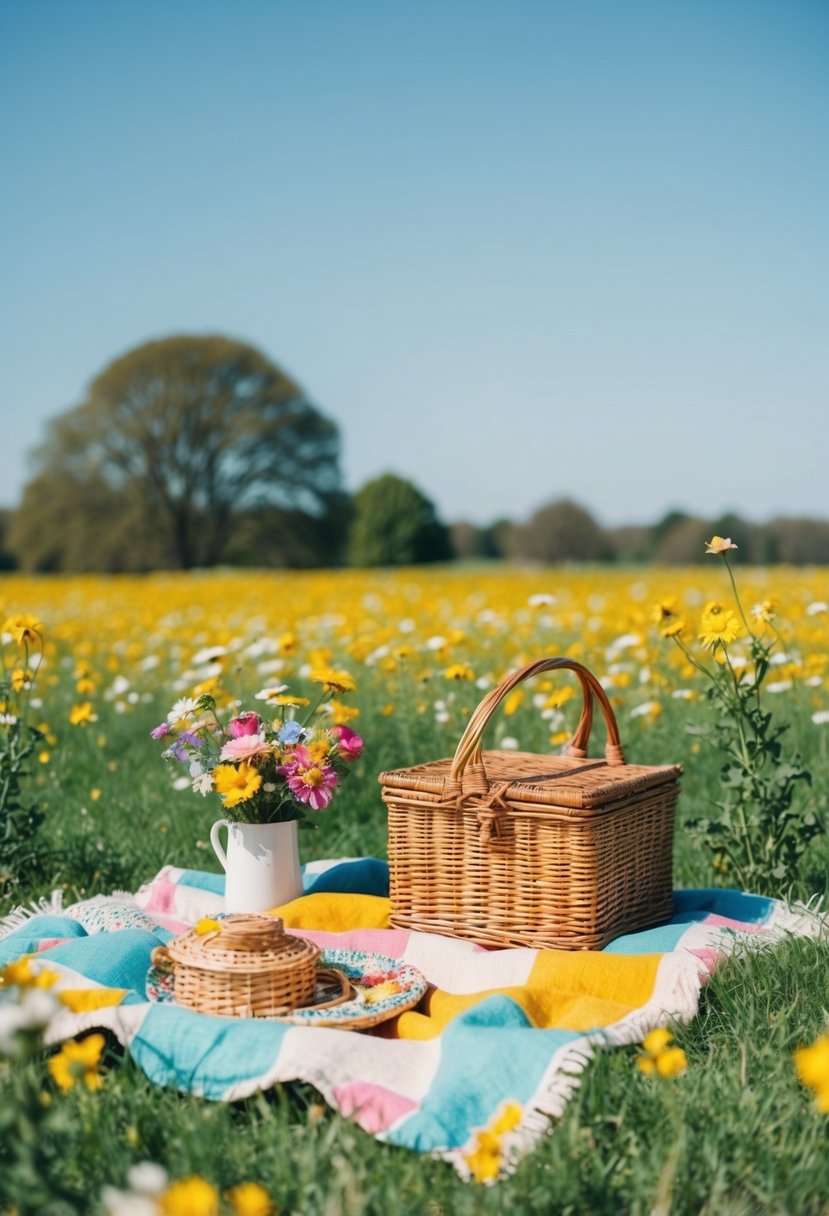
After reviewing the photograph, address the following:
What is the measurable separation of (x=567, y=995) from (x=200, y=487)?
34.6 m

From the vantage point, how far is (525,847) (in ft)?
9.66

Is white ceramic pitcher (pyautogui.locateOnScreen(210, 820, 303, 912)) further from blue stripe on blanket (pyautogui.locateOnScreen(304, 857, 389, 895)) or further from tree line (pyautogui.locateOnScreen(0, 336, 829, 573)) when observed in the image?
tree line (pyautogui.locateOnScreen(0, 336, 829, 573))

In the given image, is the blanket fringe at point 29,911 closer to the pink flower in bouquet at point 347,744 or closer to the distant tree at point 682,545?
the pink flower in bouquet at point 347,744

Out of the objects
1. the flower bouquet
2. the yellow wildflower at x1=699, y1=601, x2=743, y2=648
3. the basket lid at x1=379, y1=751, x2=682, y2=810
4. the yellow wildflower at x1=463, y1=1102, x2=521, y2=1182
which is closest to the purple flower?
the flower bouquet

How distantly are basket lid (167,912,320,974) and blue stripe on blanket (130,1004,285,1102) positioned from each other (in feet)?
0.37

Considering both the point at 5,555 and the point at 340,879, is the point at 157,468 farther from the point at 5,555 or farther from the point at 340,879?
the point at 340,879

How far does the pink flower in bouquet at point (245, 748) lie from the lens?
3.09 metres

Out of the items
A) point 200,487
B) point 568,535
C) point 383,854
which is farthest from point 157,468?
point 383,854

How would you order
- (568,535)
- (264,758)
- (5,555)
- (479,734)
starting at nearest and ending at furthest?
(479,734)
(264,758)
(568,535)
(5,555)

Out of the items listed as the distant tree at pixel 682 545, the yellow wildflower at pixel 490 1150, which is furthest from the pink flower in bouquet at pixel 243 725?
the distant tree at pixel 682 545

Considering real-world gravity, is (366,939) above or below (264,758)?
below

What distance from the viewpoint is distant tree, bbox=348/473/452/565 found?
116 ft

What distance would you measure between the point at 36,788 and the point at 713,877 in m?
2.85

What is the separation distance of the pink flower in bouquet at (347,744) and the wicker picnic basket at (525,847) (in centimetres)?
19
